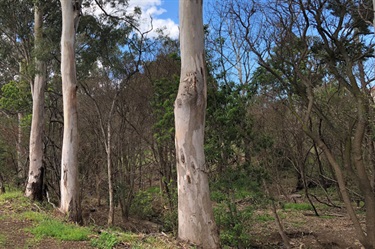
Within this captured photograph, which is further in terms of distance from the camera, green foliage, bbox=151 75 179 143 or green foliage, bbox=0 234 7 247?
green foliage, bbox=151 75 179 143

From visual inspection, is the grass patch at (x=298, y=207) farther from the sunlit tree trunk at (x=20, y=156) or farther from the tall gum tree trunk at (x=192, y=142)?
the sunlit tree trunk at (x=20, y=156)

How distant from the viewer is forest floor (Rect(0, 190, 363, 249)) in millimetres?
5740

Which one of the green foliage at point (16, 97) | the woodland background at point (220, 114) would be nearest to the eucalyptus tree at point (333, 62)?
the woodland background at point (220, 114)

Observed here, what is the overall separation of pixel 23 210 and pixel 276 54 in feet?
27.6

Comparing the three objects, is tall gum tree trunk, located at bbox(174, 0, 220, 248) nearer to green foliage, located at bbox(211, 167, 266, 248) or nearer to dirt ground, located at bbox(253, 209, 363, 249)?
green foliage, located at bbox(211, 167, 266, 248)

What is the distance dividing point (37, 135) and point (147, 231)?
16.5 feet

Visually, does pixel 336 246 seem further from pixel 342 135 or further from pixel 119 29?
pixel 119 29

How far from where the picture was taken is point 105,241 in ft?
19.0

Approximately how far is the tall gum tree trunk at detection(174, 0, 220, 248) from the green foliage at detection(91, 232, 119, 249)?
1.13 meters

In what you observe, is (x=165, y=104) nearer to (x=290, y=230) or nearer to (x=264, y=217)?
(x=290, y=230)

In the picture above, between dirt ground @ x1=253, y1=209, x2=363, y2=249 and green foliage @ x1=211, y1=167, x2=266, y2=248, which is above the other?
green foliage @ x1=211, y1=167, x2=266, y2=248

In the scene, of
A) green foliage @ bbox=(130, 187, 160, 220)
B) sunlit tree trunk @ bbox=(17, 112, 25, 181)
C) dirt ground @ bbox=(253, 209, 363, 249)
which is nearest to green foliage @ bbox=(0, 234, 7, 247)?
dirt ground @ bbox=(253, 209, 363, 249)

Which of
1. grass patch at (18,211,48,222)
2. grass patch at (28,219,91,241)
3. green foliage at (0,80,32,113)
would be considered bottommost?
grass patch at (28,219,91,241)

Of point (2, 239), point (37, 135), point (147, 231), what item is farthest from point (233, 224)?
point (37, 135)
